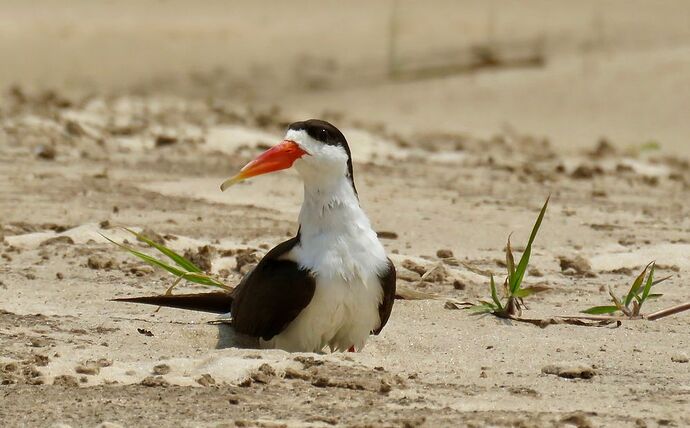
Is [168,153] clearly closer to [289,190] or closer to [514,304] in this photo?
[289,190]

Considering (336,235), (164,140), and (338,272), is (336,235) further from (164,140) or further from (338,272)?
(164,140)

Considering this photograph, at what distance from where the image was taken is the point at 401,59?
17297 mm

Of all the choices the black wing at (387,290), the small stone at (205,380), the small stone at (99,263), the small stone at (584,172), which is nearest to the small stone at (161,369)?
the small stone at (205,380)

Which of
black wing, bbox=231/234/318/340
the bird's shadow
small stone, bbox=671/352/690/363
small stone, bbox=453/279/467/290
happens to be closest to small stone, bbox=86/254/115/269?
the bird's shadow

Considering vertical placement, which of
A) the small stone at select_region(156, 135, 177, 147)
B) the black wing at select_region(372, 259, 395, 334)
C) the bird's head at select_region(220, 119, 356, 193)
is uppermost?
the bird's head at select_region(220, 119, 356, 193)

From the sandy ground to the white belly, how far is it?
16 cm

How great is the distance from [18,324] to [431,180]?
5.07 meters

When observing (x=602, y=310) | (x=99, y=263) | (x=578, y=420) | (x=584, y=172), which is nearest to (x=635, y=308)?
(x=602, y=310)

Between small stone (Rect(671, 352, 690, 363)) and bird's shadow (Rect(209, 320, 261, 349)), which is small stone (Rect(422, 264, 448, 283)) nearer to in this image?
bird's shadow (Rect(209, 320, 261, 349))

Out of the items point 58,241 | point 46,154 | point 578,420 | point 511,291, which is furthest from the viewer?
point 46,154

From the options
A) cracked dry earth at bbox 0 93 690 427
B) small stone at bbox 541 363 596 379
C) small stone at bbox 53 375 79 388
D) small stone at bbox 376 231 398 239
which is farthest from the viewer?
small stone at bbox 376 231 398 239

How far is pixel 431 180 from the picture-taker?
1009cm

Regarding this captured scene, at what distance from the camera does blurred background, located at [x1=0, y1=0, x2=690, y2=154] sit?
1509cm

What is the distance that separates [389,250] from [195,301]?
170 cm
